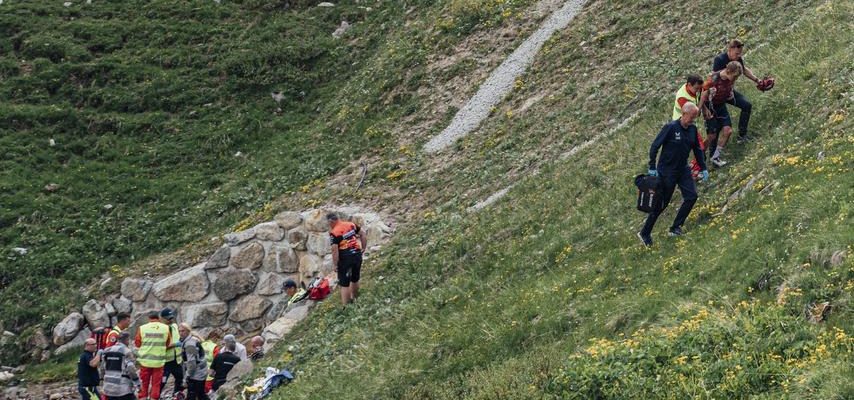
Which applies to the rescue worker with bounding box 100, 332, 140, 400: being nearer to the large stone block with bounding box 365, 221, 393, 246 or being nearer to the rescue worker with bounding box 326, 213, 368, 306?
the rescue worker with bounding box 326, 213, 368, 306

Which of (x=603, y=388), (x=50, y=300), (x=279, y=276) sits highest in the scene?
(x=603, y=388)

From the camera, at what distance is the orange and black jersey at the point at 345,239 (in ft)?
65.3

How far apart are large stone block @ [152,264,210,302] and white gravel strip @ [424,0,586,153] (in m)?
7.66

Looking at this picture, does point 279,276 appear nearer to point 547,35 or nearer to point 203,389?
point 203,389

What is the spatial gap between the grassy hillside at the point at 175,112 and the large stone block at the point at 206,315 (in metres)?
2.40

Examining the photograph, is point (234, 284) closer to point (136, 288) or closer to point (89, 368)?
point (136, 288)

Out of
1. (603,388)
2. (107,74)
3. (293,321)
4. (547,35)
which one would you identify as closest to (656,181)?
(603,388)

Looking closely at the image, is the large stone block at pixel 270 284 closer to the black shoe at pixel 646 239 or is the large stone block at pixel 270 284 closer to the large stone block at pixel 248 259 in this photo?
the large stone block at pixel 248 259

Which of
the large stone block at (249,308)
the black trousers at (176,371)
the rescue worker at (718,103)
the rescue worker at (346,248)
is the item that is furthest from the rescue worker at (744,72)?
the large stone block at (249,308)

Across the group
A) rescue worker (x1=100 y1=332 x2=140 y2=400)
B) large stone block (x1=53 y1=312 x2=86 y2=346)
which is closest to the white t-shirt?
rescue worker (x1=100 y1=332 x2=140 y2=400)

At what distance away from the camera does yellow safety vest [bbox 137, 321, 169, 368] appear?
62.5 ft

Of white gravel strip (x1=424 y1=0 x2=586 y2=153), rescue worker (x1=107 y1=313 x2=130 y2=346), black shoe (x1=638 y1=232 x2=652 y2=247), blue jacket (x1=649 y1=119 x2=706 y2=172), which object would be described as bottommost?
white gravel strip (x1=424 y1=0 x2=586 y2=153)

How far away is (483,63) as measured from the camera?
32312 mm

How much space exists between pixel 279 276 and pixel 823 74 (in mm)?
14366
